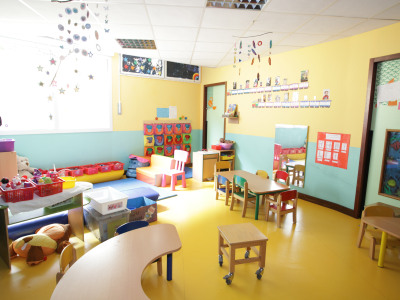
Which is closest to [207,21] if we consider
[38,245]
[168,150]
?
[38,245]

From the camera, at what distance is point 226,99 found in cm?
682

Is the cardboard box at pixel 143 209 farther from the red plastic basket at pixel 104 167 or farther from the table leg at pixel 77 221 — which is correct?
the red plastic basket at pixel 104 167

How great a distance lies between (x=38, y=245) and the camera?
2.77 m

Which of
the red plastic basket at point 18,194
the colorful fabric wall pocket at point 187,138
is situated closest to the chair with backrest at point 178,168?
the colorful fabric wall pocket at point 187,138

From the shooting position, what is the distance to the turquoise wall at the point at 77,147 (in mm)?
5216

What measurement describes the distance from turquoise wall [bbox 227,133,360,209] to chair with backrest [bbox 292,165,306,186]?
0.09 m

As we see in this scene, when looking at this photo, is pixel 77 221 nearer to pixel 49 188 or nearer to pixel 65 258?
pixel 49 188

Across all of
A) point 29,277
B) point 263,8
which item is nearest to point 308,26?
point 263,8

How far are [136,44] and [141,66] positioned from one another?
1.30 meters

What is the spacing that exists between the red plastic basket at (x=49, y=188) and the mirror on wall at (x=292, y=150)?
4257mm

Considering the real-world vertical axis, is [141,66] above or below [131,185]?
above

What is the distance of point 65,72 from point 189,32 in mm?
3101

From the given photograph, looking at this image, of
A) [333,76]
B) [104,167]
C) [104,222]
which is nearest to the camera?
[104,222]

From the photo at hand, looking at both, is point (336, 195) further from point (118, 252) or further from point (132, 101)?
point (132, 101)
